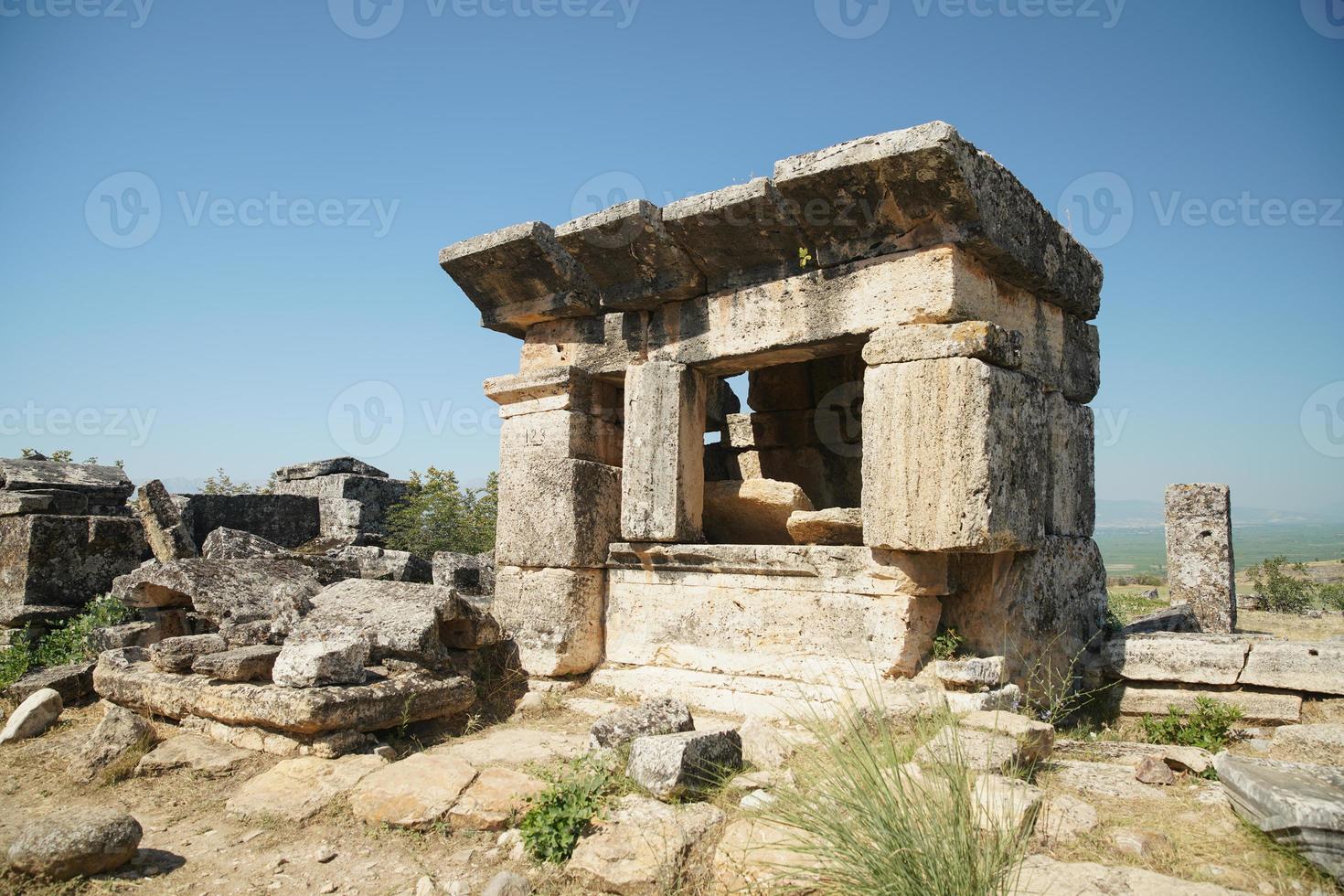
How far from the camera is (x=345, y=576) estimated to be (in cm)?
774

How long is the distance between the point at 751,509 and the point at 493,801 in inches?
117

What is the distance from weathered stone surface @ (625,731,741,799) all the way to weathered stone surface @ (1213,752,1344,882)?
1982 millimetres

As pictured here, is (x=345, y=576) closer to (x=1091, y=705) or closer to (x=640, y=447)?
(x=640, y=447)

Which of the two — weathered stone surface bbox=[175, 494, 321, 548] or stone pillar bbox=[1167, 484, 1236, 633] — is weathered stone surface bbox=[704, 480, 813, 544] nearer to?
weathered stone surface bbox=[175, 494, 321, 548]

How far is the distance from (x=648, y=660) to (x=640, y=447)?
1.46m

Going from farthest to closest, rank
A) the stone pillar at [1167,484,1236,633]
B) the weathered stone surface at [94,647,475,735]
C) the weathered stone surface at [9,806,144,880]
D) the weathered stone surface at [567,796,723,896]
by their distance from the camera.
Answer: the stone pillar at [1167,484,1236,633] < the weathered stone surface at [94,647,475,735] < the weathered stone surface at [9,806,144,880] < the weathered stone surface at [567,796,723,896]

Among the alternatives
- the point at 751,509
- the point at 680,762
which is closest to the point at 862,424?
the point at 751,509

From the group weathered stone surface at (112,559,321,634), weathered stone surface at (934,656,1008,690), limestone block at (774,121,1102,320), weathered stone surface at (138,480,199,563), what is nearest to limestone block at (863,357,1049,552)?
weathered stone surface at (934,656,1008,690)

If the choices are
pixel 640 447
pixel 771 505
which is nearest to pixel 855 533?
pixel 771 505

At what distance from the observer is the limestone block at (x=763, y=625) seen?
5.11 meters

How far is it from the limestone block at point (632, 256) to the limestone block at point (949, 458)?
165 cm

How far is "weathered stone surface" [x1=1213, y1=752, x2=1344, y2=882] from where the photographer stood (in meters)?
2.81

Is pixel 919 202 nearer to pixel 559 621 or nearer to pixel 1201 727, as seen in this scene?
pixel 1201 727

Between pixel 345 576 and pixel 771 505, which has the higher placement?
pixel 771 505
